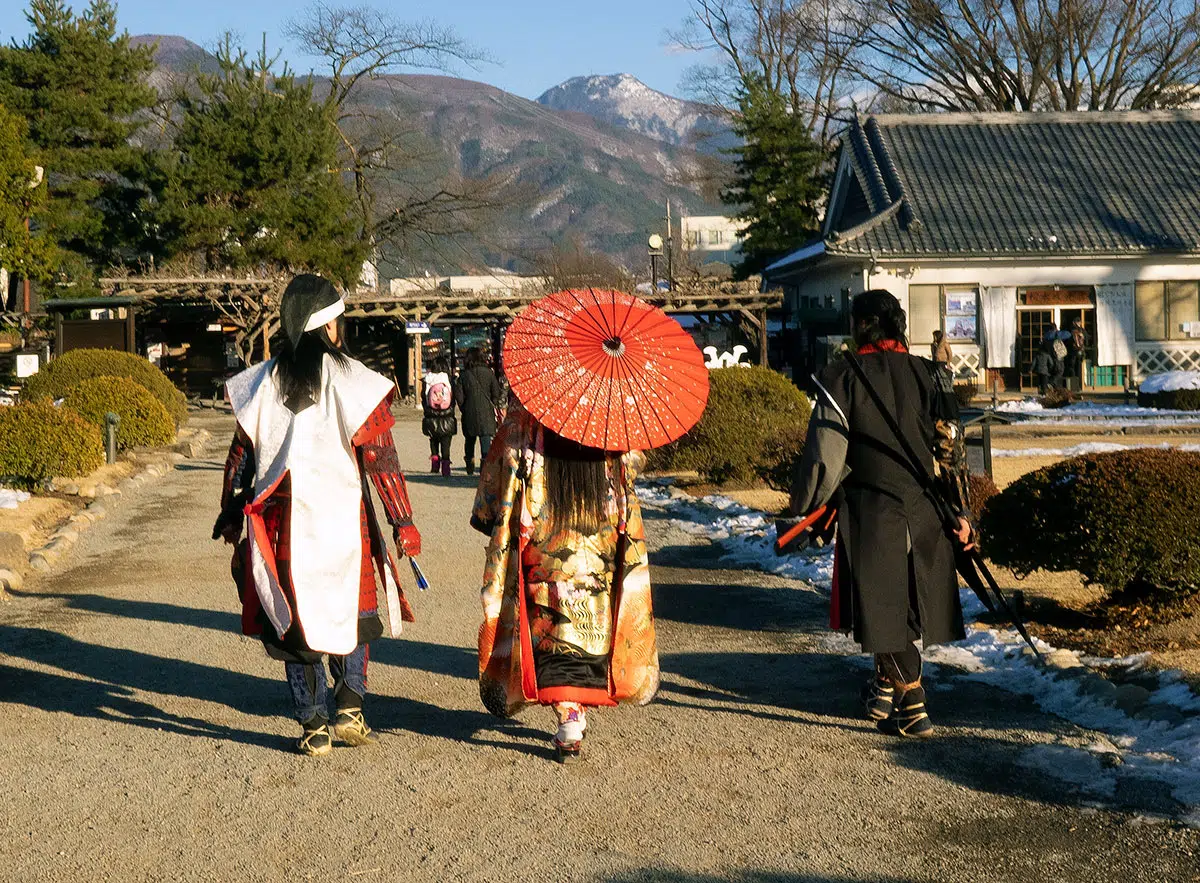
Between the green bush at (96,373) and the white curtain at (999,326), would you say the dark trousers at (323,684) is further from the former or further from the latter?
the white curtain at (999,326)

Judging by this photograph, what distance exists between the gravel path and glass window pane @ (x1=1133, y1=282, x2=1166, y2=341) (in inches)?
986

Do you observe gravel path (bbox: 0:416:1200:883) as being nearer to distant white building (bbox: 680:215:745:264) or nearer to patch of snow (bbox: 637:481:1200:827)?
patch of snow (bbox: 637:481:1200:827)

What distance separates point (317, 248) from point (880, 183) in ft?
54.8

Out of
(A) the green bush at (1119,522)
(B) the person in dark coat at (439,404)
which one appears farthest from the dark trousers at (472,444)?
(A) the green bush at (1119,522)

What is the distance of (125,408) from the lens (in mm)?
18984

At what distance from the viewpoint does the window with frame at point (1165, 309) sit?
1187 inches

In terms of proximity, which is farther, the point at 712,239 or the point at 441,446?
the point at 712,239

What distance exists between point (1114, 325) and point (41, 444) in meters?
23.7

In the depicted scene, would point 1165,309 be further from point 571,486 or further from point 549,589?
point 549,589

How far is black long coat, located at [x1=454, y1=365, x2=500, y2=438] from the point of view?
1584 centimetres

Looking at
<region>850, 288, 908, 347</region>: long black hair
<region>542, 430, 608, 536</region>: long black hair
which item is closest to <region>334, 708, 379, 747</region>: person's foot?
<region>542, 430, 608, 536</region>: long black hair

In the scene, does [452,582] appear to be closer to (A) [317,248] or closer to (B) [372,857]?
(B) [372,857]

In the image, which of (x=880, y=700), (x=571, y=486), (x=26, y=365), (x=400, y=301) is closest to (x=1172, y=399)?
(x=400, y=301)

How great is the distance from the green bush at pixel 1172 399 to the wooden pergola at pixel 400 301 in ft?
32.3
